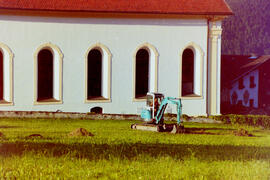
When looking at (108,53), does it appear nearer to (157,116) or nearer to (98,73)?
(98,73)

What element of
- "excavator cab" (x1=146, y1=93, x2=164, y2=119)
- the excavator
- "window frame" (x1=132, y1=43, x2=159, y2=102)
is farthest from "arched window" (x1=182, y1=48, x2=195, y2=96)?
"excavator cab" (x1=146, y1=93, x2=164, y2=119)

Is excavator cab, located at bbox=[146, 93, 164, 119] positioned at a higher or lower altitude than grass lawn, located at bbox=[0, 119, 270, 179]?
higher

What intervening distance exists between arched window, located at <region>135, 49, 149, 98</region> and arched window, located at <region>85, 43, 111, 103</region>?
1.77m

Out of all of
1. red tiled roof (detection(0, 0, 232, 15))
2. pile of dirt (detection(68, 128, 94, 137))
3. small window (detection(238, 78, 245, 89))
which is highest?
red tiled roof (detection(0, 0, 232, 15))

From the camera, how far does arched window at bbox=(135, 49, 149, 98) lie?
2886 centimetres

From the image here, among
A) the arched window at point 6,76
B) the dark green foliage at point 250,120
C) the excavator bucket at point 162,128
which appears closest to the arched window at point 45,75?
the arched window at point 6,76

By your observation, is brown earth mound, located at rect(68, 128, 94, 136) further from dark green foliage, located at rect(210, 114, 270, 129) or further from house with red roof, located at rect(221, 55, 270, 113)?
house with red roof, located at rect(221, 55, 270, 113)

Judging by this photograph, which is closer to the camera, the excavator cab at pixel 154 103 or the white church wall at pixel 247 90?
the excavator cab at pixel 154 103

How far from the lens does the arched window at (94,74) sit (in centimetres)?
2795

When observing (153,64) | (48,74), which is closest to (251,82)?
(153,64)

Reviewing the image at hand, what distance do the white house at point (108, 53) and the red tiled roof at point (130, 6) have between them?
6cm

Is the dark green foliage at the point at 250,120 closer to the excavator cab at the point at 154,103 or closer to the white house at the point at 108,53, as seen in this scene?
the white house at the point at 108,53

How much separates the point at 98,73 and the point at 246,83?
13.8 m

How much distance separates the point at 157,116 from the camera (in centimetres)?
1983
